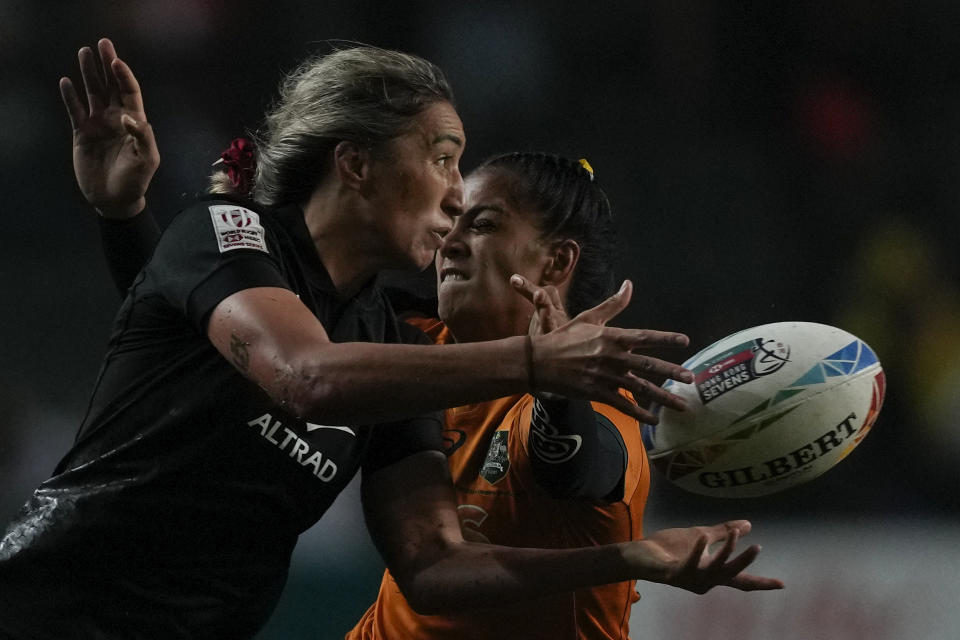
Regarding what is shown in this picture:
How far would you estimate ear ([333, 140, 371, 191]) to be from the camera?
2135mm

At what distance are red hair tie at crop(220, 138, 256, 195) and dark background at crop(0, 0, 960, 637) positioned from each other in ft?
8.72

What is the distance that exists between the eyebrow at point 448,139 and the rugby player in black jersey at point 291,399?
0.05ft

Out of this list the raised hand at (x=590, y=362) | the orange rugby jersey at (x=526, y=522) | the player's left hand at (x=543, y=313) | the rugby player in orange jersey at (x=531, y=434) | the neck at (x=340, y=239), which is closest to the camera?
the raised hand at (x=590, y=362)

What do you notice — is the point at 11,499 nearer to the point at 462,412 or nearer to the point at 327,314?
the point at 462,412

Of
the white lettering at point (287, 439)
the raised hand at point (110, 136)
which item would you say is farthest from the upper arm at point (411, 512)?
the raised hand at point (110, 136)

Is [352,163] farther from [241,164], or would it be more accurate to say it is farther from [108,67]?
[108,67]

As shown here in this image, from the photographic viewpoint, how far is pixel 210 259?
1803 mm

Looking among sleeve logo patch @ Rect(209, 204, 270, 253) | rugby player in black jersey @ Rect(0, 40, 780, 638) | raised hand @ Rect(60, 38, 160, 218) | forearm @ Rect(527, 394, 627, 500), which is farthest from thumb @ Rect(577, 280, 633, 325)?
raised hand @ Rect(60, 38, 160, 218)

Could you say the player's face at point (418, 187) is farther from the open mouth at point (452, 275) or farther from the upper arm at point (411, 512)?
the open mouth at point (452, 275)

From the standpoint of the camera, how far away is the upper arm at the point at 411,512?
2148 millimetres

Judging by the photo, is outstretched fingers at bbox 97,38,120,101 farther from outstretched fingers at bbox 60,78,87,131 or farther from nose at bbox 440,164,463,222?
nose at bbox 440,164,463,222

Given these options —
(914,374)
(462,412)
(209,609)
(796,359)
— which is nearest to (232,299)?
(209,609)

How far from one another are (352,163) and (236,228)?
1.17 feet

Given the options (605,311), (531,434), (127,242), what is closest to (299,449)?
(531,434)
